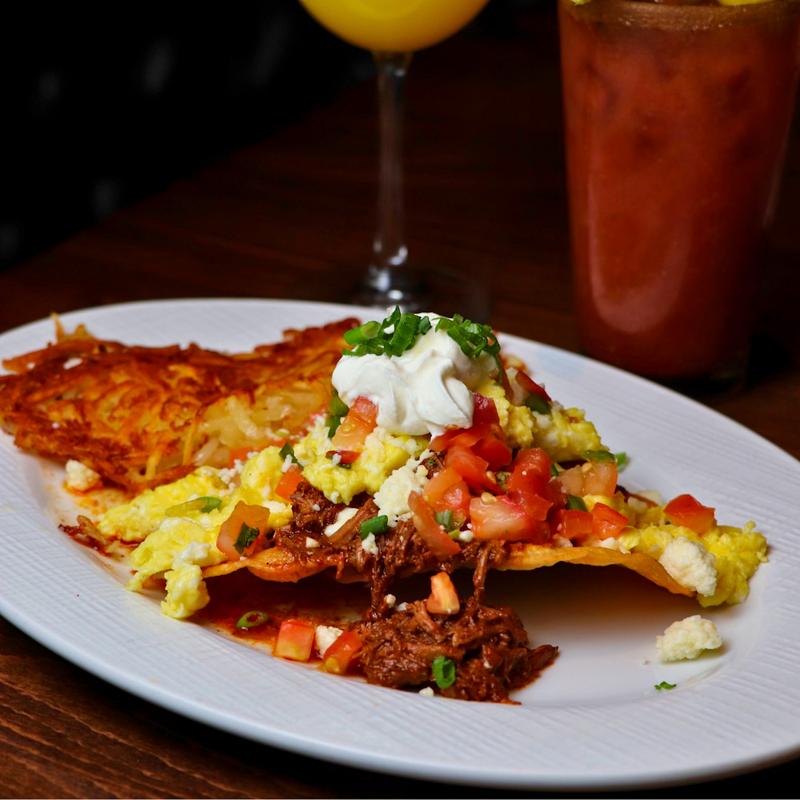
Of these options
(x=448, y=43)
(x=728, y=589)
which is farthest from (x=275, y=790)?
(x=448, y=43)

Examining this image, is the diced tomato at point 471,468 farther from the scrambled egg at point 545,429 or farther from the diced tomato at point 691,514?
the diced tomato at point 691,514

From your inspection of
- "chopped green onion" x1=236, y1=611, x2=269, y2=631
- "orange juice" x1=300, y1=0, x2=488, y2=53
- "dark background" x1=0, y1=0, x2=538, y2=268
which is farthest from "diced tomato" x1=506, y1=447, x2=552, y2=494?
"dark background" x1=0, y1=0, x2=538, y2=268

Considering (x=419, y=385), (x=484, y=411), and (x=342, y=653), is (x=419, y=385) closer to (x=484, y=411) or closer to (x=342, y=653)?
(x=484, y=411)

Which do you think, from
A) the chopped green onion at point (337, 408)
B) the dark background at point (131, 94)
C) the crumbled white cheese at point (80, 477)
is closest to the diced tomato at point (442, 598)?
the chopped green onion at point (337, 408)

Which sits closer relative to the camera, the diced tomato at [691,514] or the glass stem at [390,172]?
the diced tomato at [691,514]

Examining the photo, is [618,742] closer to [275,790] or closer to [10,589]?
[275,790]

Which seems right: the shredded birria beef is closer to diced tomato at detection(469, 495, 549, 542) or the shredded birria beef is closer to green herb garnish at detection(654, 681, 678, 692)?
diced tomato at detection(469, 495, 549, 542)
